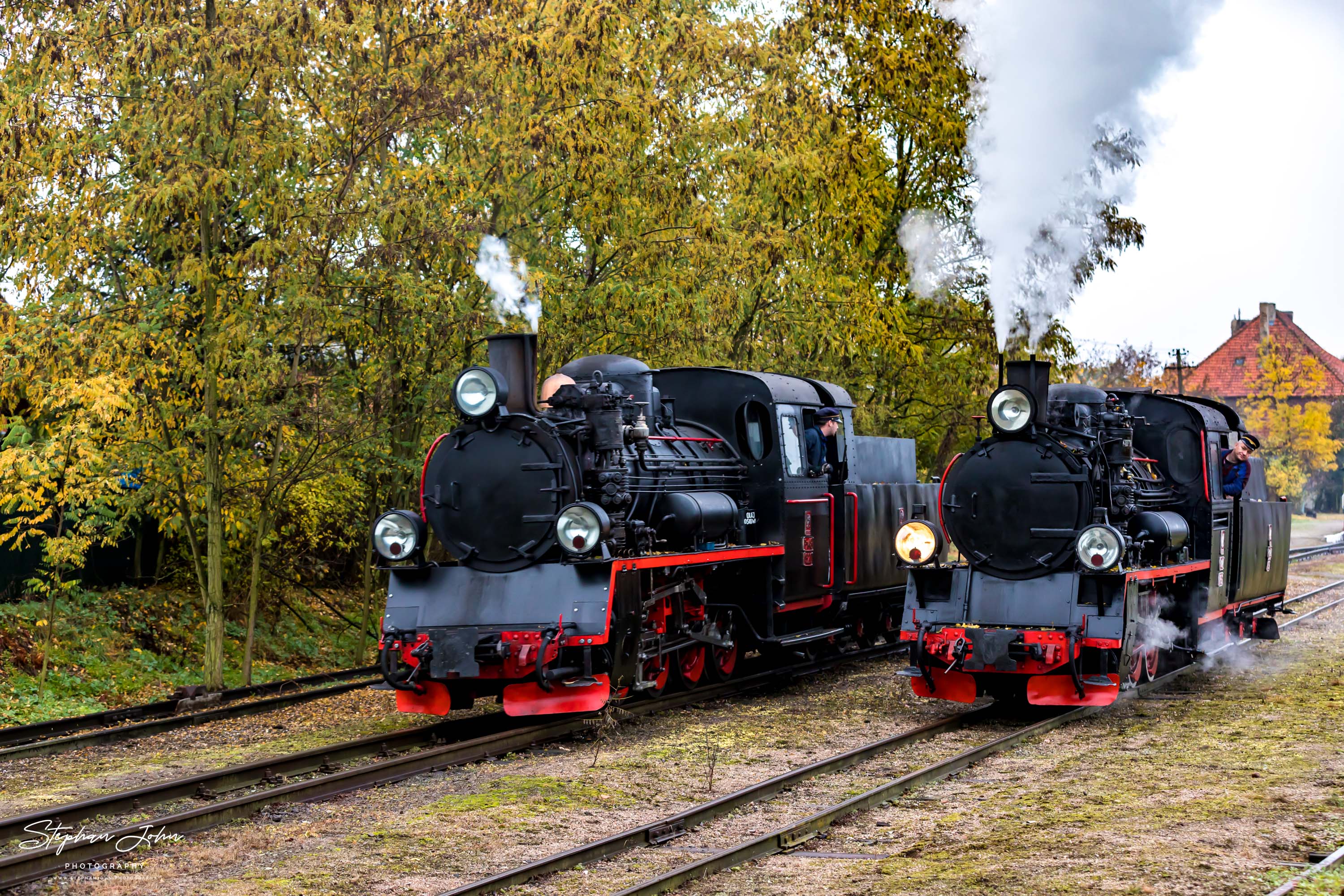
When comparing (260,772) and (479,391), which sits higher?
(479,391)

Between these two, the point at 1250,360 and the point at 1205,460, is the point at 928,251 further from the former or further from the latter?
the point at 1250,360

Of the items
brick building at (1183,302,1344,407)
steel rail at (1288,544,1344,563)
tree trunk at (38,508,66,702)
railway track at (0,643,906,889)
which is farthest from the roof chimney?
tree trunk at (38,508,66,702)

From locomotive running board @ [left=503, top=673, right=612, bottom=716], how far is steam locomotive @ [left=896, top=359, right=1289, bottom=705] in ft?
8.60

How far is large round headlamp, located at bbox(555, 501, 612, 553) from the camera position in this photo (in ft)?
30.1

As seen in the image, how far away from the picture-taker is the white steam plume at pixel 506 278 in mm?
11672

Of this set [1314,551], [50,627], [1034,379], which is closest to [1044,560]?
[1034,379]

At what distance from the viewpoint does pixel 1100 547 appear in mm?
9938

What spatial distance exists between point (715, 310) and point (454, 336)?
311 centimetres

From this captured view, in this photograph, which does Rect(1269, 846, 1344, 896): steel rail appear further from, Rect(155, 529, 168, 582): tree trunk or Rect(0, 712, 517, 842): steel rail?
Rect(155, 529, 168, 582): tree trunk

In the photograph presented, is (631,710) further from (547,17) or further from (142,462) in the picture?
(547,17)

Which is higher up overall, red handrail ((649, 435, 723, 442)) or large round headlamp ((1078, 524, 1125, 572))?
red handrail ((649, 435, 723, 442))

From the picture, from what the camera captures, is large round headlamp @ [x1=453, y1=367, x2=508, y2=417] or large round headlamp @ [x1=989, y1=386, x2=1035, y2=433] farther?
large round headlamp @ [x1=989, y1=386, x2=1035, y2=433]

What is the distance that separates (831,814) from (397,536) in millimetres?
4173

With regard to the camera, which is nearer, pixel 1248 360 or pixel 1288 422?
pixel 1288 422
